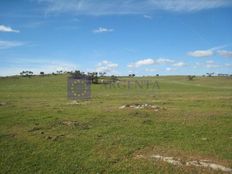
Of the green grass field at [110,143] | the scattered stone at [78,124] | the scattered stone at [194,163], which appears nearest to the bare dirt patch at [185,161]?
the scattered stone at [194,163]

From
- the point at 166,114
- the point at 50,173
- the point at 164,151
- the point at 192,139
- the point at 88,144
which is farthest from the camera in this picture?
the point at 166,114

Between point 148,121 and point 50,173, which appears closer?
point 50,173

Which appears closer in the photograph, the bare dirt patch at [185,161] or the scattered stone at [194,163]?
the scattered stone at [194,163]

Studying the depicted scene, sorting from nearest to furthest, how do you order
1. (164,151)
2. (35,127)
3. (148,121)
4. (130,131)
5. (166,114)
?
(164,151), (130,131), (35,127), (148,121), (166,114)

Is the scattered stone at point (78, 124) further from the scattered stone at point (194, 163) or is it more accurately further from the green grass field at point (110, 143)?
the scattered stone at point (194, 163)

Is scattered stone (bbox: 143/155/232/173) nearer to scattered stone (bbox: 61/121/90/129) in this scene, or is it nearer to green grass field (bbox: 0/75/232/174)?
green grass field (bbox: 0/75/232/174)

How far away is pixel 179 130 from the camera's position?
775 inches

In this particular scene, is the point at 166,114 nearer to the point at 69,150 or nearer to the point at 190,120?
the point at 190,120

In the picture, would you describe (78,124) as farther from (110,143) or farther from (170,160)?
(170,160)

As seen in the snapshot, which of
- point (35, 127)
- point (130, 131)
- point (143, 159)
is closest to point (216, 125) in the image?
point (130, 131)

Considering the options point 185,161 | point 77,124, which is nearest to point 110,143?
point 185,161

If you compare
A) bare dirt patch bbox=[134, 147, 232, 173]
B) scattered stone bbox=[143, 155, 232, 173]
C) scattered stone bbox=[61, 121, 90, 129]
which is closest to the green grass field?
scattered stone bbox=[61, 121, 90, 129]

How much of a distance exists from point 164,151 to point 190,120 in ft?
32.2

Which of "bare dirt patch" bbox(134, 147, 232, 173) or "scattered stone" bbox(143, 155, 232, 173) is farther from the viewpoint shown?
"bare dirt patch" bbox(134, 147, 232, 173)
